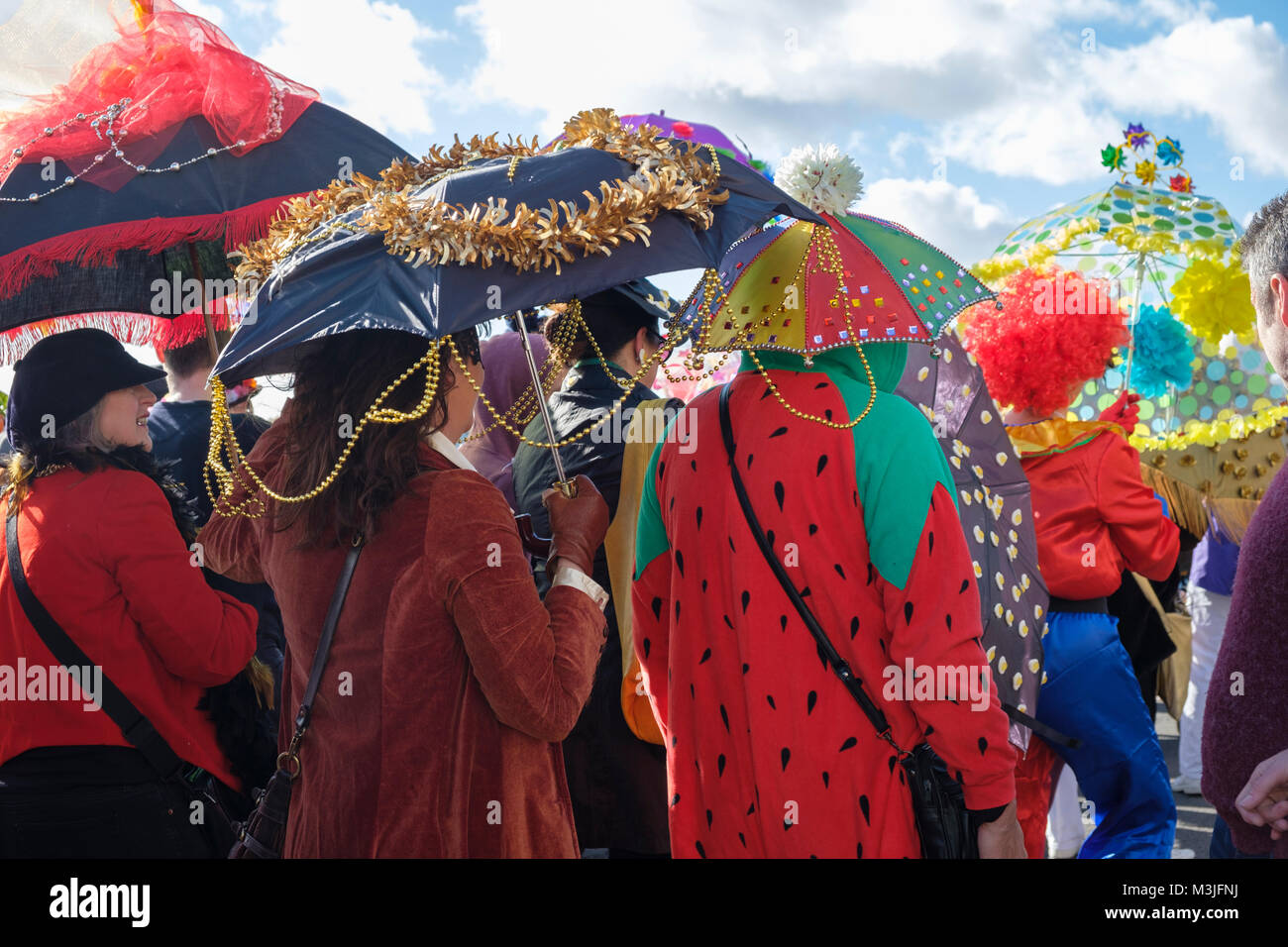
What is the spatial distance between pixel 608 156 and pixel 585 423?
1.14m

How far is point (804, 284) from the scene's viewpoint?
7.11 ft

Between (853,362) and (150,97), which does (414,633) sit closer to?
(853,362)

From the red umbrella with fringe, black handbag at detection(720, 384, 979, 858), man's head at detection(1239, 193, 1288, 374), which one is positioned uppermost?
the red umbrella with fringe

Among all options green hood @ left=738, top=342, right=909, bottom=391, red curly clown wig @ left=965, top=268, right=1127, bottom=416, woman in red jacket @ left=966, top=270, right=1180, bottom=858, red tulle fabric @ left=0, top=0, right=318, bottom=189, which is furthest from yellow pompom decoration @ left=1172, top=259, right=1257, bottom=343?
red tulle fabric @ left=0, top=0, right=318, bottom=189

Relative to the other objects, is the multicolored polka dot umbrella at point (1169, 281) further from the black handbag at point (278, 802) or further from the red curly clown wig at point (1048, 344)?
the black handbag at point (278, 802)

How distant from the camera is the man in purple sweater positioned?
1654 mm

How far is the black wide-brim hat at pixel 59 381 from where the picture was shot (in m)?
2.61

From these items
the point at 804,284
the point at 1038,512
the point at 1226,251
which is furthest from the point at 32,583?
the point at 1226,251

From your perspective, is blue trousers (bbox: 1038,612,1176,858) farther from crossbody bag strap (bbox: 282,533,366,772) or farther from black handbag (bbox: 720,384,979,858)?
crossbody bag strap (bbox: 282,533,366,772)

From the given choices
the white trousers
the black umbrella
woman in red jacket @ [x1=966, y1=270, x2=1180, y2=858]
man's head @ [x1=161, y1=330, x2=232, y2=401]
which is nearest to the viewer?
the black umbrella

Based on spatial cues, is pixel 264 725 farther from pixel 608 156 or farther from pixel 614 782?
pixel 608 156

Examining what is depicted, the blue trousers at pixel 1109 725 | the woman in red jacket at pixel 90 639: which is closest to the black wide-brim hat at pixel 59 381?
the woman in red jacket at pixel 90 639

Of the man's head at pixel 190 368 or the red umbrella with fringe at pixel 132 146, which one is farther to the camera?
the man's head at pixel 190 368

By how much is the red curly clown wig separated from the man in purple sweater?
6.37 feet
